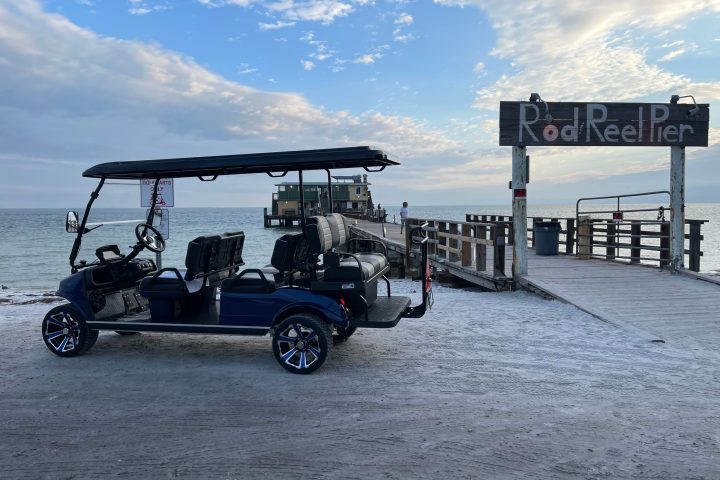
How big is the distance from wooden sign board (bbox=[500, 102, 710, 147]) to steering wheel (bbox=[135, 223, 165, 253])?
19.7 feet

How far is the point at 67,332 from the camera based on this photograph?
593 centimetres

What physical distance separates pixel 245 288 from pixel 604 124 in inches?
295

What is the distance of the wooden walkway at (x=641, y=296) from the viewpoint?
6.67 meters

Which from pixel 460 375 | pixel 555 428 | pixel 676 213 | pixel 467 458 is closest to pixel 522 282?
pixel 676 213

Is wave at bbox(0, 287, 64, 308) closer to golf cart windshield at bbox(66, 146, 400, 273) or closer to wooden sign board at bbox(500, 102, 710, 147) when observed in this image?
golf cart windshield at bbox(66, 146, 400, 273)

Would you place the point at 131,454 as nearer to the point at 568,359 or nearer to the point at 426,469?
the point at 426,469

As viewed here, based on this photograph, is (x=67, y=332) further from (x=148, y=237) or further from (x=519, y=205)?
(x=519, y=205)

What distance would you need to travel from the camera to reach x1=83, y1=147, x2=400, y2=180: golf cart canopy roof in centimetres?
538

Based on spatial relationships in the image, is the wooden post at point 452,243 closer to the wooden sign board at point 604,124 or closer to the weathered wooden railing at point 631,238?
the wooden sign board at point 604,124

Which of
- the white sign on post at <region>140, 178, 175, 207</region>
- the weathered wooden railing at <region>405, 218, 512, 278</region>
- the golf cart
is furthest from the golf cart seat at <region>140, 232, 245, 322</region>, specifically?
the weathered wooden railing at <region>405, 218, 512, 278</region>

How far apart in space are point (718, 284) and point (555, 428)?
705 cm

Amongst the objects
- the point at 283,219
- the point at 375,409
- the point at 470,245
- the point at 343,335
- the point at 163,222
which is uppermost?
the point at 163,222

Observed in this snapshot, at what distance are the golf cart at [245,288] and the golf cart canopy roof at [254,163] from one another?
0.03 ft

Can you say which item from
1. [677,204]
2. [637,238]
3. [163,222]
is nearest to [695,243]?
[677,204]
